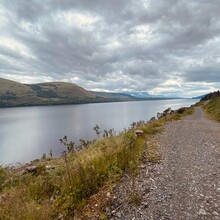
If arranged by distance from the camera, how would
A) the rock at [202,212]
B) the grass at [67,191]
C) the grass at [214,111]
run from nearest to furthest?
1. the rock at [202,212]
2. the grass at [67,191]
3. the grass at [214,111]

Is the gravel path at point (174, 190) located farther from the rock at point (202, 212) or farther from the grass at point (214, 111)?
the grass at point (214, 111)

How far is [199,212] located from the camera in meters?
5.07

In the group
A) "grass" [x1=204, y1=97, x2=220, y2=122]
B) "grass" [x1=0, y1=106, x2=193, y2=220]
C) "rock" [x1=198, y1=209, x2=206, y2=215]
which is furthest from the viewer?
"grass" [x1=204, y1=97, x2=220, y2=122]

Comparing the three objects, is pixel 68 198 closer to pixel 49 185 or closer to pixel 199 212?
pixel 49 185

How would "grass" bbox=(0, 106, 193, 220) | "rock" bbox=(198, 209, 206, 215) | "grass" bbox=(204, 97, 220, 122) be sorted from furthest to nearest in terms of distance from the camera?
"grass" bbox=(204, 97, 220, 122) → "grass" bbox=(0, 106, 193, 220) → "rock" bbox=(198, 209, 206, 215)

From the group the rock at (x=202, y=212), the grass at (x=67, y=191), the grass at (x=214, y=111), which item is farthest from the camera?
the grass at (x=214, y=111)

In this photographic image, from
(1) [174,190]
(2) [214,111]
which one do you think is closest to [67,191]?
(1) [174,190]

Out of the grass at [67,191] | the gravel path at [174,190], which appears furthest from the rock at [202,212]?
the grass at [67,191]

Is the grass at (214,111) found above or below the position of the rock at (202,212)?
above

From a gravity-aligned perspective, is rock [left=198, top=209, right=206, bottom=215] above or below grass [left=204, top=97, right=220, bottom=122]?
below

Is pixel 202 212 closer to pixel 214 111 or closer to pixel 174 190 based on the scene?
pixel 174 190

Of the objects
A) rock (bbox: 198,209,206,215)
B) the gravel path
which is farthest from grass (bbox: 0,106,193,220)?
rock (bbox: 198,209,206,215)

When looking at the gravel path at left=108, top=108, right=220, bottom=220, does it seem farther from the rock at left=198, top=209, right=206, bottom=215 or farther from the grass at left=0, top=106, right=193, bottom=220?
the grass at left=0, top=106, right=193, bottom=220

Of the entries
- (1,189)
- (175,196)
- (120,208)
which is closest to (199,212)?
(175,196)
